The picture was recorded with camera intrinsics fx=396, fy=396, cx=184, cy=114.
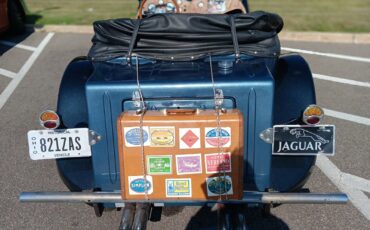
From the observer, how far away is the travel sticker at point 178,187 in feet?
8.01

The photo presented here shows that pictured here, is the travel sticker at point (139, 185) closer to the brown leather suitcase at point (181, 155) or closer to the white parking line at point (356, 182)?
the brown leather suitcase at point (181, 155)

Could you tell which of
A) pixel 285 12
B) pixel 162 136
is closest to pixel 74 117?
pixel 162 136

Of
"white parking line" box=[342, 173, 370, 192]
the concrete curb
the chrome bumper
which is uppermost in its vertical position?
the chrome bumper

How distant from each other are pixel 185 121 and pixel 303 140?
961 millimetres

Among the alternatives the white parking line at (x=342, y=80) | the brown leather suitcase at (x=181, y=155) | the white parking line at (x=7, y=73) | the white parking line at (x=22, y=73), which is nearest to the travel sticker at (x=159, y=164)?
the brown leather suitcase at (x=181, y=155)

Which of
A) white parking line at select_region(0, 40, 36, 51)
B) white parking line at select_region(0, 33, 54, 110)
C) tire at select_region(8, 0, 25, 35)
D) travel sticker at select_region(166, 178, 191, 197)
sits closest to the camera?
travel sticker at select_region(166, 178, 191, 197)

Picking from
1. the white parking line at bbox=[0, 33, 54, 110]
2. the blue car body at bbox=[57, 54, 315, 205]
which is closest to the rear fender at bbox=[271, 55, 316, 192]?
the blue car body at bbox=[57, 54, 315, 205]

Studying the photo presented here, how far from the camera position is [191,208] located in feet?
11.3

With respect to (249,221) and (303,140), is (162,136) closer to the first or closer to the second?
(303,140)

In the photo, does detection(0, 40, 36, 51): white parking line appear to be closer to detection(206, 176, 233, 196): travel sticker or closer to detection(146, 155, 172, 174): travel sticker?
detection(146, 155, 172, 174): travel sticker

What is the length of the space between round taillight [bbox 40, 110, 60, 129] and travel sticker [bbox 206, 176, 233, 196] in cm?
128

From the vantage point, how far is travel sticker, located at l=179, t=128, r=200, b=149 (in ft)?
7.66

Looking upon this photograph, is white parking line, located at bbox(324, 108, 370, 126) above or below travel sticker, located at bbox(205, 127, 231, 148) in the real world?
below

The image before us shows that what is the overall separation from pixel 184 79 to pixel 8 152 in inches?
105
